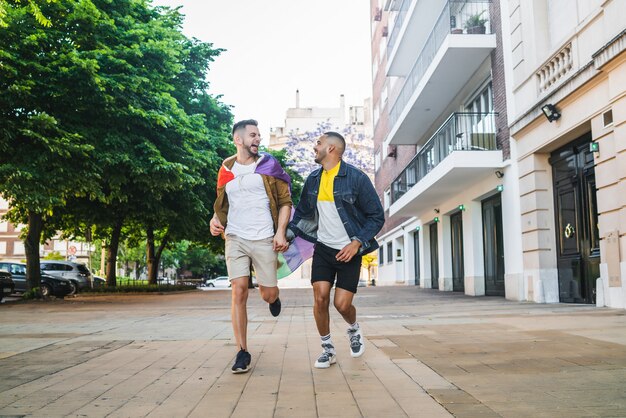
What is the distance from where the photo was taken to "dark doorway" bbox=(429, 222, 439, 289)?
27.4 metres

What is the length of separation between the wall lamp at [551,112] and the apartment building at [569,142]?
0.02 m

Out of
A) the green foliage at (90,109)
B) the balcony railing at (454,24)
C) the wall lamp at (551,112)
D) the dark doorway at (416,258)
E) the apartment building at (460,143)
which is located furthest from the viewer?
the dark doorway at (416,258)

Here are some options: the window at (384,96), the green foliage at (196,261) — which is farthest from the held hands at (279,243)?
the green foliage at (196,261)

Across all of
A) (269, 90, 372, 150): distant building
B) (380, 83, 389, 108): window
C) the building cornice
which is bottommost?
the building cornice

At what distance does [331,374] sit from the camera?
4992 mm

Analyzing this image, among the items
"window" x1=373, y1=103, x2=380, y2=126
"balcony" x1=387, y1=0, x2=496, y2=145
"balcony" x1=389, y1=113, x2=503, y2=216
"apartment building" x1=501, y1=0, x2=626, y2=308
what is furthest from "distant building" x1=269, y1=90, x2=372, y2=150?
"apartment building" x1=501, y1=0, x2=626, y2=308

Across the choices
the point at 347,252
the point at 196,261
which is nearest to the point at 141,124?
the point at 347,252

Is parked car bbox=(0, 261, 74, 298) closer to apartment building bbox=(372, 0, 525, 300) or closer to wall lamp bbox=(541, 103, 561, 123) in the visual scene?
apartment building bbox=(372, 0, 525, 300)

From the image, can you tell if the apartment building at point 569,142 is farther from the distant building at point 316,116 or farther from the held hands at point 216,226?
the distant building at point 316,116

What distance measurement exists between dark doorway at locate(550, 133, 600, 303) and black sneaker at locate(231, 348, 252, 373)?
28.7ft

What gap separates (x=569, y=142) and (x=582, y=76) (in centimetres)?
198

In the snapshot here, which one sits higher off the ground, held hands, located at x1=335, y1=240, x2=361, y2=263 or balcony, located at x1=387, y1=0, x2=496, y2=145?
balcony, located at x1=387, y1=0, x2=496, y2=145

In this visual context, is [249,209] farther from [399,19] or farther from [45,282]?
[45,282]

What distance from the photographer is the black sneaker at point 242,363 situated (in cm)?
504
